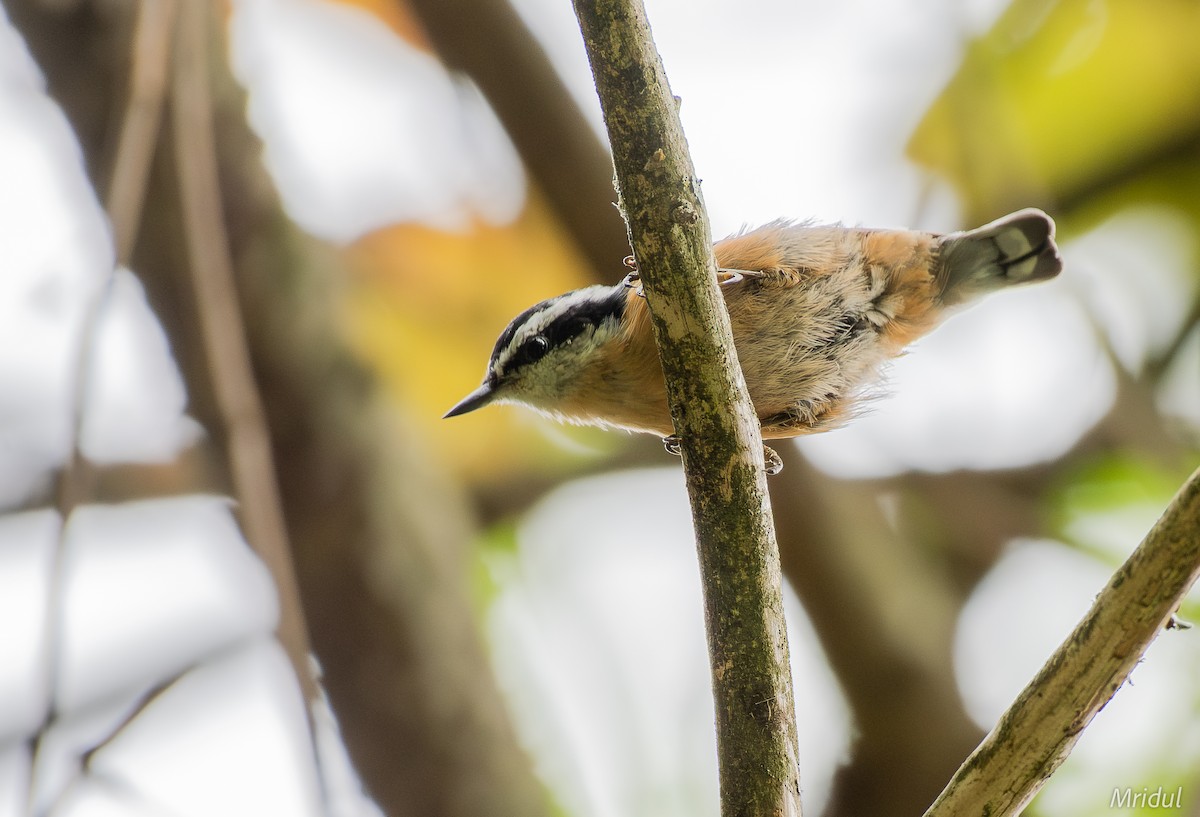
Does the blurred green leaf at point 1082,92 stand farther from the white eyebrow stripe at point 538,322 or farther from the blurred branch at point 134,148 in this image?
the blurred branch at point 134,148

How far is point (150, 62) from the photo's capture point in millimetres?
2039

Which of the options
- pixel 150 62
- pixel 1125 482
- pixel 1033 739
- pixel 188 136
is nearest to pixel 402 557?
pixel 188 136

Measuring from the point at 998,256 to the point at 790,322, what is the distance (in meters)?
0.70

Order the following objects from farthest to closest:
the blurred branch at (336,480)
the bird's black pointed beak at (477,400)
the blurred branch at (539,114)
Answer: the blurred branch at (539,114), the blurred branch at (336,480), the bird's black pointed beak at (477,400)

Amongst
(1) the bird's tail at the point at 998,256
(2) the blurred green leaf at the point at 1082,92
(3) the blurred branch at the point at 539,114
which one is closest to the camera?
(1) the bird's tail at the point at 998,256

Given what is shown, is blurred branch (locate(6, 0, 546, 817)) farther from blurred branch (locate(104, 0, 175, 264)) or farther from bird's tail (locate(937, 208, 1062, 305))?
bird's tail (locate(937, 208, 1062, 305))

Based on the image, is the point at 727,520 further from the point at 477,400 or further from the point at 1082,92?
the point at 1082,92

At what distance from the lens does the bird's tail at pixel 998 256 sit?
2.88m

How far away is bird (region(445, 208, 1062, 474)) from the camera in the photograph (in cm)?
269

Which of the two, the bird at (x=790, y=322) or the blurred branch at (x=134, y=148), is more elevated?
Answer: the blurred branch at (x=134, y=148)

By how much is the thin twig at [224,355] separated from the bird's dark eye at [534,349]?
2.91 ft

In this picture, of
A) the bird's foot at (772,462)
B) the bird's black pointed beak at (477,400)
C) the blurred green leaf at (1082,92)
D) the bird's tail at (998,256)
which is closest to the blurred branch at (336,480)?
the bird's black pointed beak at (477,400)

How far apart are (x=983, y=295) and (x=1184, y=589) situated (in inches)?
65.1

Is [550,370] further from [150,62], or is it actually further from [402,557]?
[150,62]
